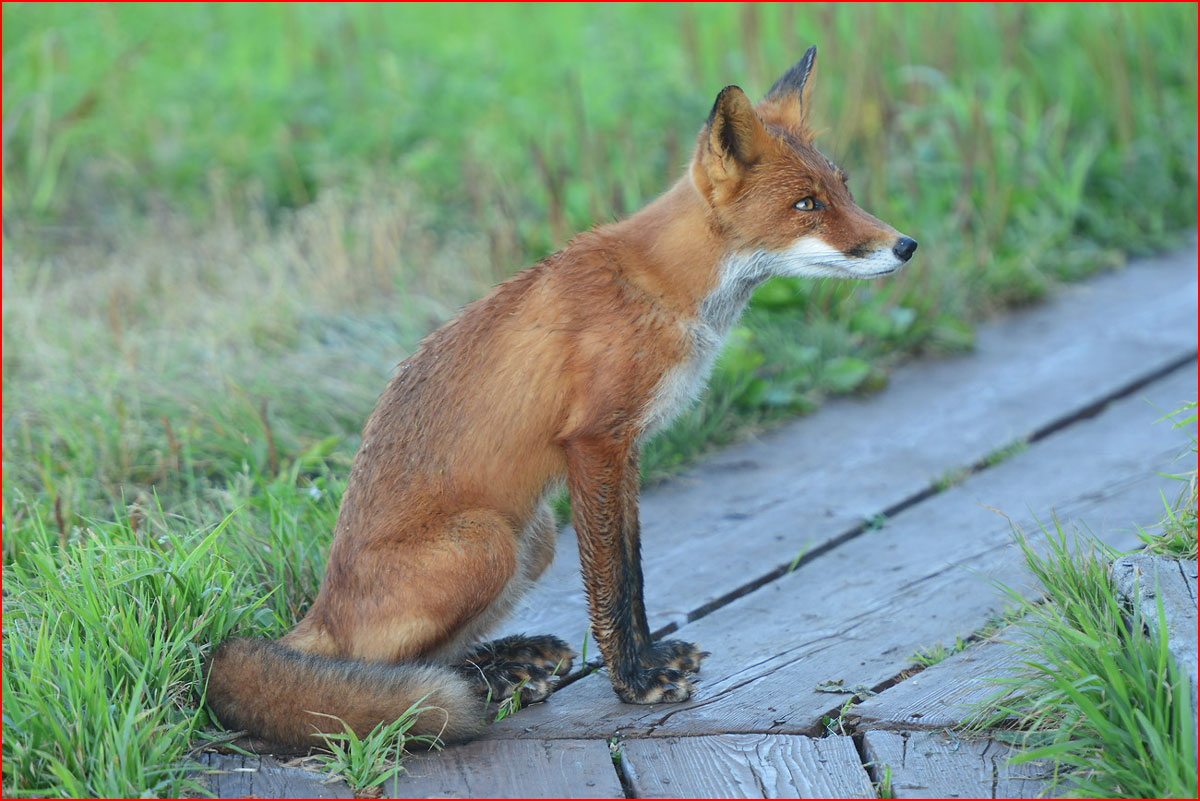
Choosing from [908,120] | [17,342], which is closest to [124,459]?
[17,342]

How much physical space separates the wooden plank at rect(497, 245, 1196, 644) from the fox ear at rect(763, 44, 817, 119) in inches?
Answer: 61.6

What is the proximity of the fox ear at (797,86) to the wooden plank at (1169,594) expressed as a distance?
5.10 ft

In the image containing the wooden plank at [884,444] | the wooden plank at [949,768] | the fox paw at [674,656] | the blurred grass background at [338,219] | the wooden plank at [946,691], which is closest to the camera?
the wooden plank at [949,768]

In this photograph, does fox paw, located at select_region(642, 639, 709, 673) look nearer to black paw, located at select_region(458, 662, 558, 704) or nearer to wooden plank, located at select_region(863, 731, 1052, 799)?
black paw, located at select_region(458, 662, 558, 704)

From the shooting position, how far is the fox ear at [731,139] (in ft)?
9.98

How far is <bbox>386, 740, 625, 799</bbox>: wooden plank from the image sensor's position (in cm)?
285

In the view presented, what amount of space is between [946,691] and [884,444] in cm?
197

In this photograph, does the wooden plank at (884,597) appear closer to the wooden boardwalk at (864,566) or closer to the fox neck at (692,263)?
the wooden boardwalk at (864,566)

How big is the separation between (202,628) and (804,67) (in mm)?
2351

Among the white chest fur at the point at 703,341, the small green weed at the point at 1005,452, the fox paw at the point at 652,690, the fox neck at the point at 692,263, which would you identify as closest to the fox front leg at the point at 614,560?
the fox paw at the point at 652,690

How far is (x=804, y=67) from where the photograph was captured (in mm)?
3529

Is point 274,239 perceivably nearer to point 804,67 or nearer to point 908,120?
point 908,120

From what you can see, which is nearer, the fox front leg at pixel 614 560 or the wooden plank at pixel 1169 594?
the wooden plank at pixel 1169 594

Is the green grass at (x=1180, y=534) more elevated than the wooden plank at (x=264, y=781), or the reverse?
the green grass at (x=1180, y=534)
